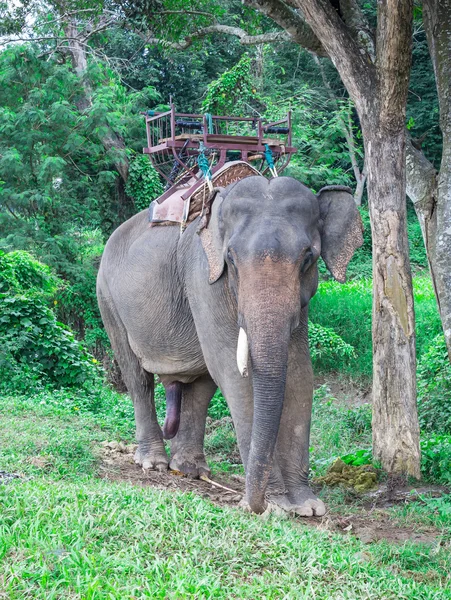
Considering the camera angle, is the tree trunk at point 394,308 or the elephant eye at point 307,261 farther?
the tree trunk at point 394,308

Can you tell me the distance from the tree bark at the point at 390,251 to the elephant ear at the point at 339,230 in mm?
1008

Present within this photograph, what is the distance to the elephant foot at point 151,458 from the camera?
714cm

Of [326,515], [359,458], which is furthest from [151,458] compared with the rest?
[326,515]

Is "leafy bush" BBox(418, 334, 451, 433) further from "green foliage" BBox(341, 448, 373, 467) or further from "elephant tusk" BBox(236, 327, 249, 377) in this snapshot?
"elephant tusk" BBox(236, 327, 249, 377)

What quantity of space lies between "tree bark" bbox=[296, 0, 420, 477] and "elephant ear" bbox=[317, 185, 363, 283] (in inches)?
39.7

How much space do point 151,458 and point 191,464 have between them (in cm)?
44

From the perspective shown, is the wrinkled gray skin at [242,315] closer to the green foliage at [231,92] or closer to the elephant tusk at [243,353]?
the elephant tusk at [243,353]

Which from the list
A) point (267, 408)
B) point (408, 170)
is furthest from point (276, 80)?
point (267, 408)

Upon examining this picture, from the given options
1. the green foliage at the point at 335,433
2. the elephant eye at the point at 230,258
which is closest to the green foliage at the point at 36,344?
the green foliage at the point at 335,433

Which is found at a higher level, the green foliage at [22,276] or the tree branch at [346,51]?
the tree branch at [346,51]

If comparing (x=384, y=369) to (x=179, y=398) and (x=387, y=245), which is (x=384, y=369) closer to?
(x=387, y=245)

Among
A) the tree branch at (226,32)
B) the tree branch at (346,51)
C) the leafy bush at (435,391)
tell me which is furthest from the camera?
the tree branch at (226,32)

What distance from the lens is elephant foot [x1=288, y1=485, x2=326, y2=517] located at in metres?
5.38

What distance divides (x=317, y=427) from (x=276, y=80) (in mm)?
17031
